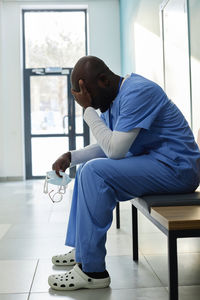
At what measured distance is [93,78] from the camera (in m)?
1.58

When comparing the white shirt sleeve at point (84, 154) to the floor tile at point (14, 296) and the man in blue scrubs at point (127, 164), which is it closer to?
the man in blue scrubs at point (127, 164)

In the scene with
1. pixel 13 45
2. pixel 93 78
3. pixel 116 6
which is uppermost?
pixel 116 6

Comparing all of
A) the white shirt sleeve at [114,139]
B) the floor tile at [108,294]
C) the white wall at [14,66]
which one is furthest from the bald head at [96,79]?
the white wall at [14,66]

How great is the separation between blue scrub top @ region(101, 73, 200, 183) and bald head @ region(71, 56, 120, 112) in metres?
0.07

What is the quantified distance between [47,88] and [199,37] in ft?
14.5

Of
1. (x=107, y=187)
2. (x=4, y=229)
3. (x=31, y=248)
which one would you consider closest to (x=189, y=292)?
(x=107, y=187)

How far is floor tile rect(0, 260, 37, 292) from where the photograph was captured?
5.37 feet

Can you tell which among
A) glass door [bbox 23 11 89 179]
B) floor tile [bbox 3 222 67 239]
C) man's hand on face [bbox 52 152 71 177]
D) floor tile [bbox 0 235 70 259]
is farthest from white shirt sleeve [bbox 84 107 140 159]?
glass door [bbox 23 11 89 179]

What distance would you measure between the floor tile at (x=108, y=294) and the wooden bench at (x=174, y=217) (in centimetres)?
35

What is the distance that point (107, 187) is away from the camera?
1474mm

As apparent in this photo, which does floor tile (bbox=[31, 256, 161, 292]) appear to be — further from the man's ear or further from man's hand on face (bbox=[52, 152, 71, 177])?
the man's ear

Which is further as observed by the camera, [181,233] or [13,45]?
[13,45]

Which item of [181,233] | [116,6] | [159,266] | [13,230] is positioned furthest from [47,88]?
[181,233]

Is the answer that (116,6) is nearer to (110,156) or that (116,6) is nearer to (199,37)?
(199,37)
